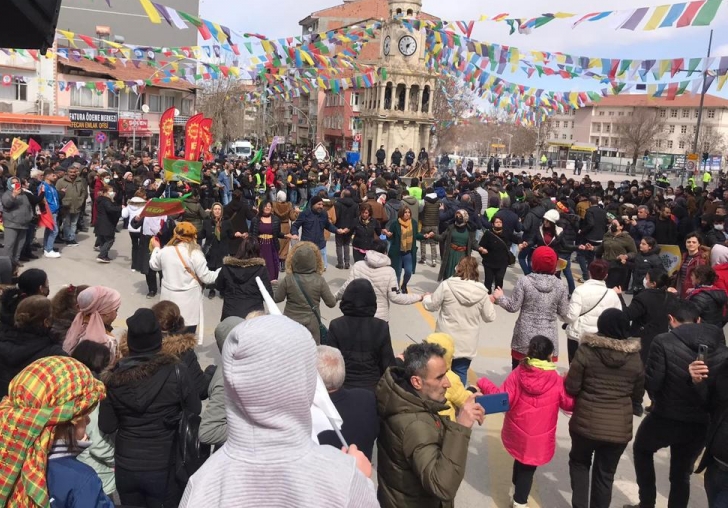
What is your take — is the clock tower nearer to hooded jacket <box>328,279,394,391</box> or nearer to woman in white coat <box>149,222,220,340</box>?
woman in white coat <box>149,222,220,340</box>

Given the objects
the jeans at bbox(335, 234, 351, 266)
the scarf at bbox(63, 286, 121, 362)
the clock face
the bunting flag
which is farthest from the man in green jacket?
the clock face

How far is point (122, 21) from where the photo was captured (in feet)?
181

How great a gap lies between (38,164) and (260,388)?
21.3m

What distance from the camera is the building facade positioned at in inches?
2096

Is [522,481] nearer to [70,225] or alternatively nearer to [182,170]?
[182,170]

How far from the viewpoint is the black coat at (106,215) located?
12625 millimetres

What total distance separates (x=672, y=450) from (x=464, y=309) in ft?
6.89

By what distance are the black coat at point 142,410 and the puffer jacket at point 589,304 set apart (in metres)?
4.04

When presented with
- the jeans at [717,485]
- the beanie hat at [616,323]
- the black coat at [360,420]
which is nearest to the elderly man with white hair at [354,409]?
the black coat at [360,420]

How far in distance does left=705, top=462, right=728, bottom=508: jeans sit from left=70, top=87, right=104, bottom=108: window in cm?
4553

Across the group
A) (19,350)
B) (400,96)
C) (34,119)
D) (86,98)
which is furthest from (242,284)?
(400,96)

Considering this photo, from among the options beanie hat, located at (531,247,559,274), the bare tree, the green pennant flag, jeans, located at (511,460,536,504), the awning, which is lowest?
jeans, located at (511,460,536,504)

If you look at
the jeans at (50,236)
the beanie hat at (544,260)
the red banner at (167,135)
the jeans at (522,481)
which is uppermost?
the red banner at (167,135)

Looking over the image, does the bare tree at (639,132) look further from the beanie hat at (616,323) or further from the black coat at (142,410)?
the black coat at (142,410)
